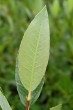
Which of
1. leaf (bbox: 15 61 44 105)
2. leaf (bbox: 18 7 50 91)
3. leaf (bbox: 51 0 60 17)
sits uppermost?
leaf (bbox: 51 0 60 17)

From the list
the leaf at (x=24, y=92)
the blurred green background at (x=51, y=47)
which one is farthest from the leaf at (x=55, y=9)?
the leaf at (x=24, y=92)

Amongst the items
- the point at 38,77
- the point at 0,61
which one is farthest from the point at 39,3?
the point at 38,77

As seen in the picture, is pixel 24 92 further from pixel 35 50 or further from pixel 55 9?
pixel 55 9

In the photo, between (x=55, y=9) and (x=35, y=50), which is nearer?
(x=35, y=50)

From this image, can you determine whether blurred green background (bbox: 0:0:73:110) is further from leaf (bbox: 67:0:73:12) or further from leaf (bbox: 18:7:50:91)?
leaf (bbox: 18:7:50:91)

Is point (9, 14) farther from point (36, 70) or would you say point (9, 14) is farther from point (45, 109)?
point (36, 70)

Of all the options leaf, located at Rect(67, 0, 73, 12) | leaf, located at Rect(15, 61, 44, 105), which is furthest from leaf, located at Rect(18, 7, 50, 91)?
Answer: leaf, located at Rect(67, 0, 73, 12)

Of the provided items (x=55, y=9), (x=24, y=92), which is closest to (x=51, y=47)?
(x=55, y=9)
